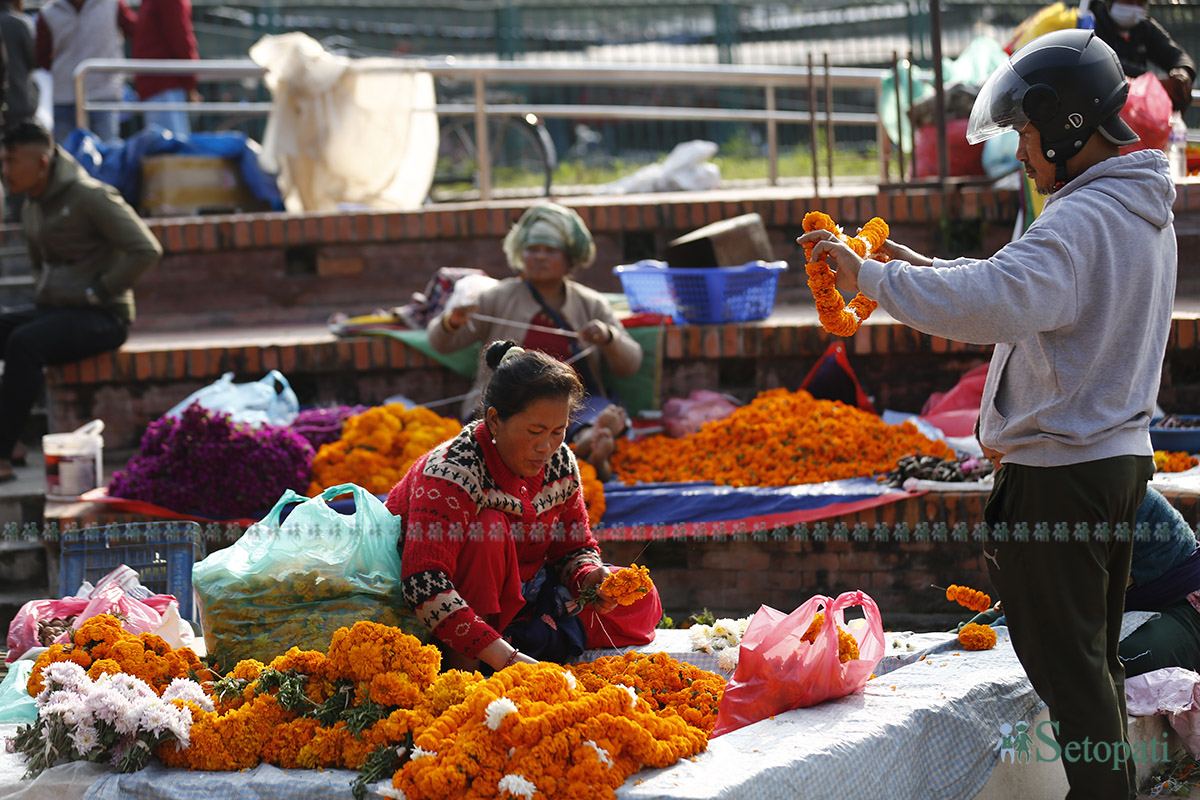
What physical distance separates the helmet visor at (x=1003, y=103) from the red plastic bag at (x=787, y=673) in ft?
4.04

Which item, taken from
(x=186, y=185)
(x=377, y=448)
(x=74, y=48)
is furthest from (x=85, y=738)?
(x=74, y=48)

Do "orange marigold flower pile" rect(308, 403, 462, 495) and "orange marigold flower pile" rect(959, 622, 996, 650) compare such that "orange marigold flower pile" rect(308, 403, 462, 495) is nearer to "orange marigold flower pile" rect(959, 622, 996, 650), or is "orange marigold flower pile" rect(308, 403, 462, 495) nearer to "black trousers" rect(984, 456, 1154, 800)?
"orange marigold flower pile" rect(959, 622, 996, 650)

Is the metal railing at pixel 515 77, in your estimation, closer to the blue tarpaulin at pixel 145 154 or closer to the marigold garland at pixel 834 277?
the blue tarpaulin at pixel 145 154

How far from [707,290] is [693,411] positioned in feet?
2.14

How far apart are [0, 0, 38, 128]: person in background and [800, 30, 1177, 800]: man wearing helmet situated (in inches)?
284

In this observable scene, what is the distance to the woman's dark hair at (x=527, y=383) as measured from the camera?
3188mm

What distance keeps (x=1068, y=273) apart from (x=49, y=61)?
824 cm

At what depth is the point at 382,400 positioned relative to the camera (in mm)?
6207

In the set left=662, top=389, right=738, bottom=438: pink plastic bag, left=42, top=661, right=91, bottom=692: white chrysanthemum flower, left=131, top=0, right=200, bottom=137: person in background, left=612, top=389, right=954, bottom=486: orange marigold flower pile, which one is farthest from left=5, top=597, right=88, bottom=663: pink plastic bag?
left=131, top=0, right=200, bottom=137: person in background

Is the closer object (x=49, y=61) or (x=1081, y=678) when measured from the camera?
(x=1081, y=678)

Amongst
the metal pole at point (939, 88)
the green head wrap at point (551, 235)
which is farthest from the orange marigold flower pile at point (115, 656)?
the metal pole at point (939, 88)

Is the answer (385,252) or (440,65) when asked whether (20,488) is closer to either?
(385,252)

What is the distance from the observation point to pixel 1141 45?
6.50m

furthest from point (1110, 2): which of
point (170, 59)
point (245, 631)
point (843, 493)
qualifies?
point (170, 59)
